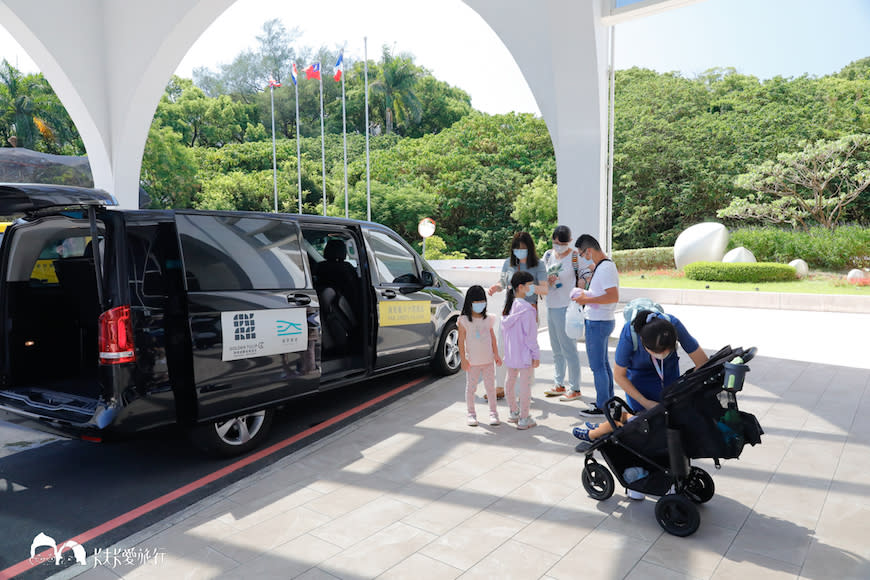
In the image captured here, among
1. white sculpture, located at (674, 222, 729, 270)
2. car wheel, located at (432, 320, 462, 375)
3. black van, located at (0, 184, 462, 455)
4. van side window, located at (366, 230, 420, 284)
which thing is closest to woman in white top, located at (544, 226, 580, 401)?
car wheel, located at (432, 320, 462, 375)

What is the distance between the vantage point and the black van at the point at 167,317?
3592 millimetres

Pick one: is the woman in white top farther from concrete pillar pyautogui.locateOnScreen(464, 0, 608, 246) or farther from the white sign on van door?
concrete pillar pyautogui.locateOnScreen(464, 0, 608, 246)

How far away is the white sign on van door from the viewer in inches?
156

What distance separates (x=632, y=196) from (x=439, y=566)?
99.3 ft

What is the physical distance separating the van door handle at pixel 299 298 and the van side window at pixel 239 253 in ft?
0.27

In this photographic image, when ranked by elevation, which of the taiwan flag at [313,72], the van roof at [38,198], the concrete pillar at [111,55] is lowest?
the van roof at [38,198]

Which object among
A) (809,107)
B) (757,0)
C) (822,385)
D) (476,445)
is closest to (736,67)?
(757,0)

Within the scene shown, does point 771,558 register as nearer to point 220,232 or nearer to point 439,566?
point 439,566

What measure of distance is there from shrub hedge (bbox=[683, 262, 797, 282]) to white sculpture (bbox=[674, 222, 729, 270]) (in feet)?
8.61

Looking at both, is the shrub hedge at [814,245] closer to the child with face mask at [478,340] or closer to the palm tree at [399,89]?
the child with face mask at [478,340]

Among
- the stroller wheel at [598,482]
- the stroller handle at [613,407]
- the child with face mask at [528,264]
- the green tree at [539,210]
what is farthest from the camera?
the green tree at [539,210]

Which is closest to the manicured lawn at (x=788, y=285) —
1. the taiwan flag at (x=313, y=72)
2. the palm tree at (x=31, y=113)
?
the taiwan flag at (x=313, y=72)

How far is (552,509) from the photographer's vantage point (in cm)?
341

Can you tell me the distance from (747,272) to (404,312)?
48.4 ft
